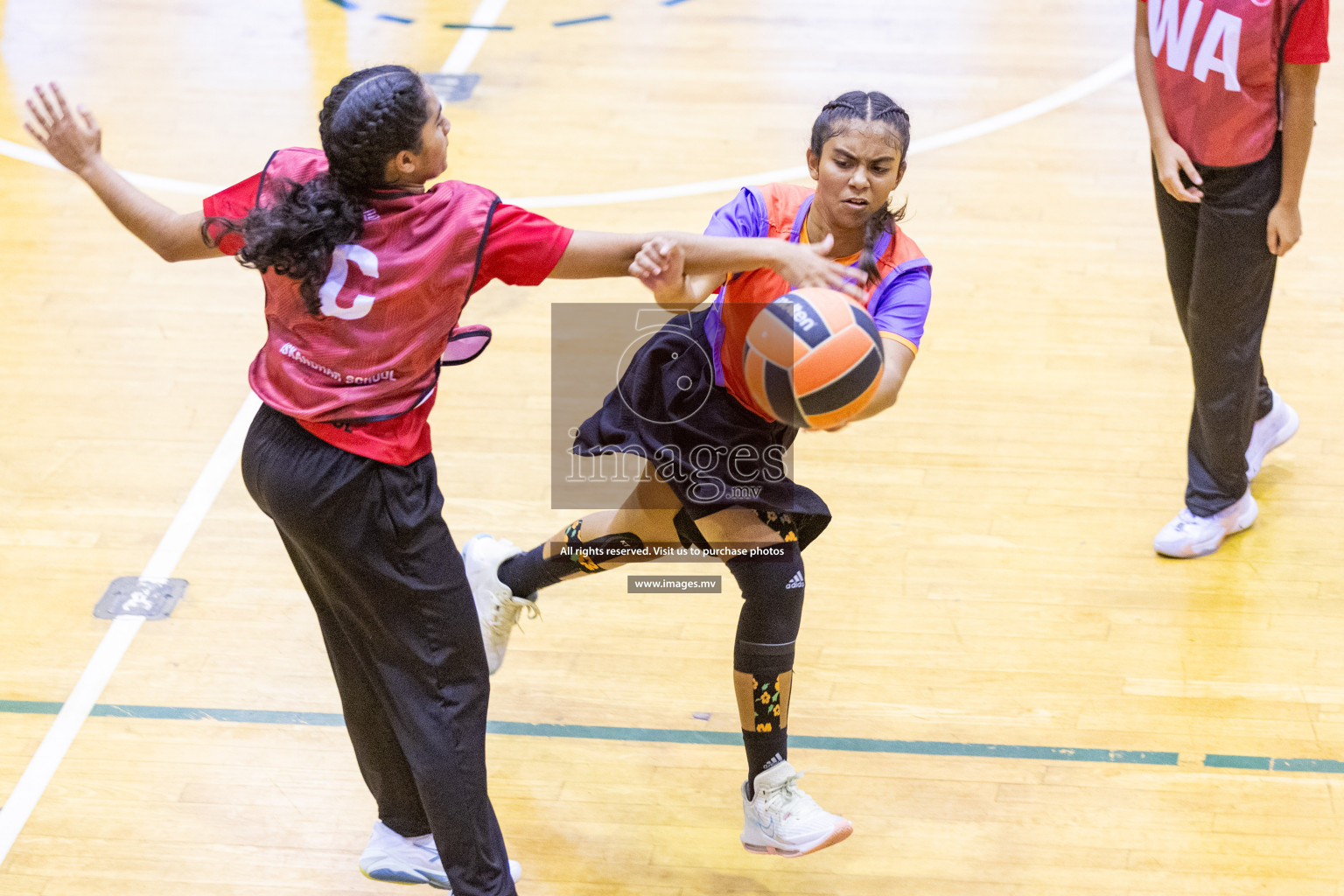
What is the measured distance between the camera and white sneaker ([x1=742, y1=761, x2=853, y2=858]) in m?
3.15

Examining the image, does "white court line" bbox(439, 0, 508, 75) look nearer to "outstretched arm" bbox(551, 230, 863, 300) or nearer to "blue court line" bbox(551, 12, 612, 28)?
"blue court line" bbox(551, 12, 612, 28)

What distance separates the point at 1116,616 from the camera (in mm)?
3906

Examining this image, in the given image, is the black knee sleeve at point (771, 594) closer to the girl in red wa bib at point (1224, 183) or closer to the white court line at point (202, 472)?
the girl in red wa bib at point (1224, 183)

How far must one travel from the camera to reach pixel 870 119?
2.91 metres

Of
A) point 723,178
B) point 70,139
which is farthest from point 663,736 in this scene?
point 723,178

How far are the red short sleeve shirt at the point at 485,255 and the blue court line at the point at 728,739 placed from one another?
A: 118 centimetres

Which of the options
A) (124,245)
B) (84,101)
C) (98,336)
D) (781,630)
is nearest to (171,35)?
(84,101)

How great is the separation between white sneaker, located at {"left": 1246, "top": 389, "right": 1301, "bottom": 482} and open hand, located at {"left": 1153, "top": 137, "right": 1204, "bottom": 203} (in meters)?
0.95

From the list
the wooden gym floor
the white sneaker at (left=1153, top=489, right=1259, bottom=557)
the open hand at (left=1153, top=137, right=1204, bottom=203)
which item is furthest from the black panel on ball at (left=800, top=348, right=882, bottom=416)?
the white sneaker at (left=1153, top=489, right=1259, bottom=557)

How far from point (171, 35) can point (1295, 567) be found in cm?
630

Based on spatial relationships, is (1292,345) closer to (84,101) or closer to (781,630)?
(781,630)

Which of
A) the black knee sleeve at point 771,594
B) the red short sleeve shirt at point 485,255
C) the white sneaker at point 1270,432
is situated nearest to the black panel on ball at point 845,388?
the black knee sleeve at point 771,594

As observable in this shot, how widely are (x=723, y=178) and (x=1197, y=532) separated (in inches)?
110

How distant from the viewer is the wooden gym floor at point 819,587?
330 centimetres
